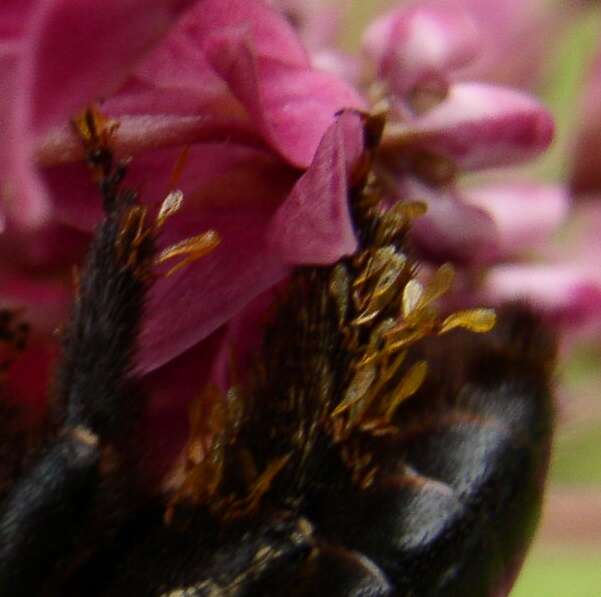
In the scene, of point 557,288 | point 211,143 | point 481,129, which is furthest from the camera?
point 557,288

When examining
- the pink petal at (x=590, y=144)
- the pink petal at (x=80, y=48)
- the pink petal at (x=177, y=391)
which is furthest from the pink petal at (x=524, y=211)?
the pink petal at (x=80, y=48)

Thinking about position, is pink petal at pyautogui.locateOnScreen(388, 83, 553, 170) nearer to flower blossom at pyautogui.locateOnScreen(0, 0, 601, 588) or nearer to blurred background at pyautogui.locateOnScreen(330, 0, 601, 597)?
flower blossom at pyautogui.locateOnScreen(0, 0, 601, 588)

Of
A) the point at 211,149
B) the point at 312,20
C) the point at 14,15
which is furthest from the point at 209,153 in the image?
the point at 312,20

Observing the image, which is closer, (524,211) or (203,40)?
(203,40)

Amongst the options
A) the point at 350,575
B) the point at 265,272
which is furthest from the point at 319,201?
the point at 350,575

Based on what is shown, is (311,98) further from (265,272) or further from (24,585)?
(24,585)

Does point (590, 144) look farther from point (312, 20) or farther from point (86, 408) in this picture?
point (86, 408)
